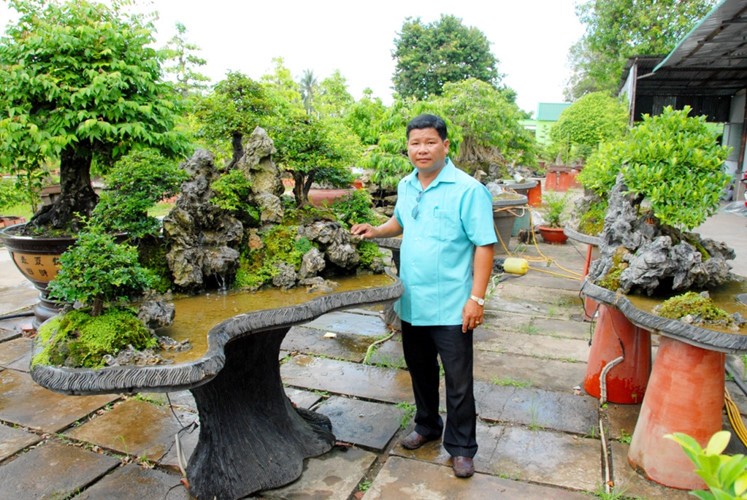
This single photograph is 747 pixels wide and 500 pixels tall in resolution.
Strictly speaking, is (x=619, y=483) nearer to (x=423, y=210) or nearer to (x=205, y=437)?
(x=423, y=210)

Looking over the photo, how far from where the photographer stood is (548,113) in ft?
123

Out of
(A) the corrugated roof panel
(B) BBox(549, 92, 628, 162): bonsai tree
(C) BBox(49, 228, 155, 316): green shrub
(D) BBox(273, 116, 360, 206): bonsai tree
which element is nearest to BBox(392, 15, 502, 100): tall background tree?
(B) BBox(549, 92, 628, 162): bonsai tree

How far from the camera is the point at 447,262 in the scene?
2475mm

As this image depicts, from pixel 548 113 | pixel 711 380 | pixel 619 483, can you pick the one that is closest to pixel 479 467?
pixel 619 483

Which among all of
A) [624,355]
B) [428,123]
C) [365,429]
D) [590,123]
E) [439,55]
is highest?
[439,55]

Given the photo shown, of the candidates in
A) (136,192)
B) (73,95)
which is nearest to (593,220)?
(136,192)

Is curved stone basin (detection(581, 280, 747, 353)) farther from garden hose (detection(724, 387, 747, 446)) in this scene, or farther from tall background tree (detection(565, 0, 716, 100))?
tall background tree (detection(565, 0, 716, 100))

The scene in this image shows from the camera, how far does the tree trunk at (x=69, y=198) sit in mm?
4965

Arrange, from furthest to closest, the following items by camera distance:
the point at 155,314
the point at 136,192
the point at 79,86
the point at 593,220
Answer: the point at 593,220
the point at 79,86
the point at 136,192
the point at 155,314

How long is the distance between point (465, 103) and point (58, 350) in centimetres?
719

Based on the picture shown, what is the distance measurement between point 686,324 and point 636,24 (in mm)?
17848

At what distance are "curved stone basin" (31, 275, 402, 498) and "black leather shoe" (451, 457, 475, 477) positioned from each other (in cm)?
68

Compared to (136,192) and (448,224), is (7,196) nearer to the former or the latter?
(136,192)

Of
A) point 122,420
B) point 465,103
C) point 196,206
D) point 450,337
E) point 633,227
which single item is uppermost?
point 465,103
